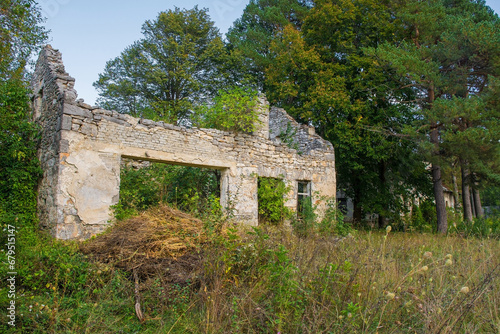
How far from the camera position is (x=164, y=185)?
844cm

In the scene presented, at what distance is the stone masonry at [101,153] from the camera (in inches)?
248

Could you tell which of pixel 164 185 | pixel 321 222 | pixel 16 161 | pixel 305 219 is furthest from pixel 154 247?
pixel 321 222

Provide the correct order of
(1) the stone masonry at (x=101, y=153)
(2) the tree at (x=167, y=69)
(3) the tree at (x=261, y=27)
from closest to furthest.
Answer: (1) the stone masonry at (x=101, y=153)
(3) the tree at (x=261, y=27)
(2) the tree at (x=167, y=69)

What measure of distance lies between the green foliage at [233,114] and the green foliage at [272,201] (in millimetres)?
1621

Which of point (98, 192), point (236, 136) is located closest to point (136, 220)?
point (98, 192)

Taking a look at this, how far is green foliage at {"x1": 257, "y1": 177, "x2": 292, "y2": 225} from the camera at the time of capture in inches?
361

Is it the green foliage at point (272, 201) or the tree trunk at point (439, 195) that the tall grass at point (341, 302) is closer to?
the green foliage at point (272, 201)

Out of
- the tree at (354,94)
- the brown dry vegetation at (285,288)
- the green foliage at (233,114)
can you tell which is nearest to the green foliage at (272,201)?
the green foliage at (233,114)

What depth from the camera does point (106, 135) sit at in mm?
6797

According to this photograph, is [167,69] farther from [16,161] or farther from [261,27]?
[16,161]

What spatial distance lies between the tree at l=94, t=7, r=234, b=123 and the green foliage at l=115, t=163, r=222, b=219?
957 centimetres

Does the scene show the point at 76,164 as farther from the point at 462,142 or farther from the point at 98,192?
the point at 462,142

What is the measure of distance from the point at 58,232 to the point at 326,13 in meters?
13.2

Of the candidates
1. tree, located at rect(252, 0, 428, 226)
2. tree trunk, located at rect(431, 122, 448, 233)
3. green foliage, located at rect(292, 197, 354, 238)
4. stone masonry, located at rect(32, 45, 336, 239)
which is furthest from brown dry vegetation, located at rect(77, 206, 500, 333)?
tree, located at rect(252, 0, 428, 226)
